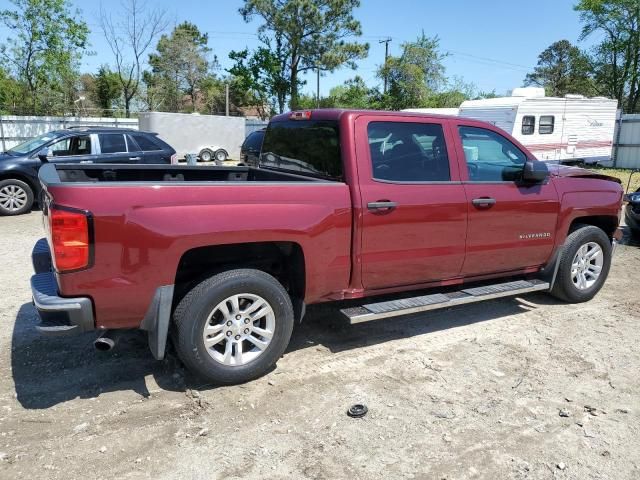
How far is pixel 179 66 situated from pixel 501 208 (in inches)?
1895

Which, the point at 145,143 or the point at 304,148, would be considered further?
A: the point at 145,143

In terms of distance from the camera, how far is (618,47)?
3556 centimetres

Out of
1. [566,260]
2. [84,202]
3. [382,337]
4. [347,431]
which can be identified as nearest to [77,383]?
[84,202]

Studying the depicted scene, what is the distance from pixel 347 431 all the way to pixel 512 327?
2.41 meters

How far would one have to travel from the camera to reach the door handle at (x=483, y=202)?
4547 mm

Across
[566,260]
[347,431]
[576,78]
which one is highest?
[576,78]

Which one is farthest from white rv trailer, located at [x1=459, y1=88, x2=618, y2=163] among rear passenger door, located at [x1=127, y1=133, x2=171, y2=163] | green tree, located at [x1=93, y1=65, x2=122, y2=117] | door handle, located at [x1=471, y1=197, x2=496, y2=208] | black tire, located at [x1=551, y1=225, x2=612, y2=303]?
green tree, located at [x1=93, y1=65, x2=122, y2=117]

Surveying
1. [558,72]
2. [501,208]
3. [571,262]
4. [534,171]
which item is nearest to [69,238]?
[501,208]

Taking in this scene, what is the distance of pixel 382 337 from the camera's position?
4.66m

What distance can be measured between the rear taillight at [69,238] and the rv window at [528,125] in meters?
17.4

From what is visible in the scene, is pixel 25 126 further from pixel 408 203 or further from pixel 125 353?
pixel 408 203

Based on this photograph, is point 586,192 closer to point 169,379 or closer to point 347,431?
point 347,431

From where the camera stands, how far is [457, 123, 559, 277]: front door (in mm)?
4625

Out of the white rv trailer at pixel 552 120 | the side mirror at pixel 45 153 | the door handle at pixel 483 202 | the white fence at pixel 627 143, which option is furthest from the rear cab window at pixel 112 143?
the white fence at pixel 627 143
